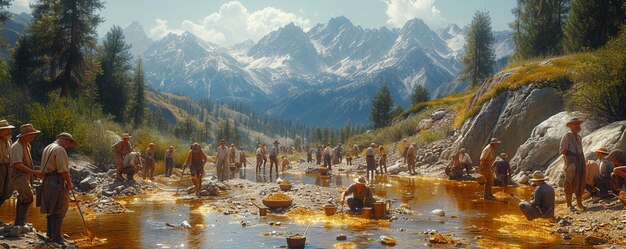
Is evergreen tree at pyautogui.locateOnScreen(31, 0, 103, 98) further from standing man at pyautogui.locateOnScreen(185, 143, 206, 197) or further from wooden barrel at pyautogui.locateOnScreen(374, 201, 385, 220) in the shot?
wooden barrel at pyautogui.locateOnScreen(374, 201, 385, 220)

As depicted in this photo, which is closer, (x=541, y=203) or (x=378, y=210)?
(x=541, y=203)

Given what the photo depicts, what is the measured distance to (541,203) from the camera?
12938mm

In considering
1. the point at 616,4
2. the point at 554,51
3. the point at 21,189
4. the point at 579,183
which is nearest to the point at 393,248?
the point at 579,183

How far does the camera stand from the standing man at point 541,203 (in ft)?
42.0

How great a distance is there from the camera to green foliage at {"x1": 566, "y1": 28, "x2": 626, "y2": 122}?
2041 cm

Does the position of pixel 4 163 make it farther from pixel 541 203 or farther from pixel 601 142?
pixel 601 142

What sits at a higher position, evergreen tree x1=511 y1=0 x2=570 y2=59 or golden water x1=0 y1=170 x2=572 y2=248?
evergreen tree x1=511 y1=0 x2=570 y2=59

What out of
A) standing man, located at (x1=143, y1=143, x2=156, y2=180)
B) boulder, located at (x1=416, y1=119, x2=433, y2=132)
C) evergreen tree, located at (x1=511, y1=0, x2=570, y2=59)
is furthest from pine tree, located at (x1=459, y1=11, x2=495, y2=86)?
standing man, located at (x1=143, y1=143, x2=156, y2=180)

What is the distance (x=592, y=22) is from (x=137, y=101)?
5133 cm

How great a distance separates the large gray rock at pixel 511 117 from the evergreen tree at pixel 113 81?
37082 mm

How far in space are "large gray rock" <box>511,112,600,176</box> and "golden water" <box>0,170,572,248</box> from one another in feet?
24.7

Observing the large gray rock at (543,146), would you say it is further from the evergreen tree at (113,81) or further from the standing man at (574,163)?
the evergreen tree at (113,81)

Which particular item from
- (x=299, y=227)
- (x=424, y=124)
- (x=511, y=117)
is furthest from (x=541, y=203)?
(x=424, y=124)

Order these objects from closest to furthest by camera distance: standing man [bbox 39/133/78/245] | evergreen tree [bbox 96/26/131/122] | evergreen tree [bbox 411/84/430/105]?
1. standing man [bbox 39/133/78/245]
2. evergreen tree [bbox 96/26/131/122]
3. evergreen tree [bbox 411/84/430/105]
